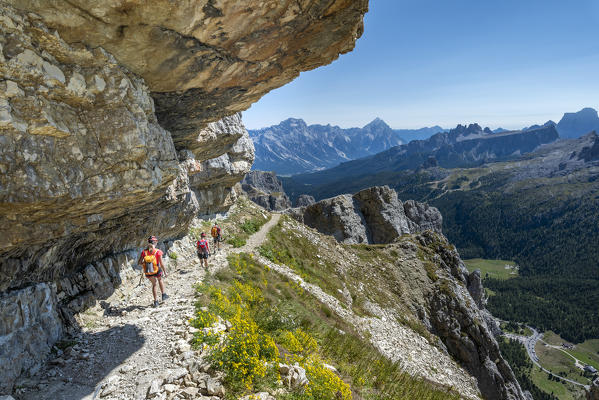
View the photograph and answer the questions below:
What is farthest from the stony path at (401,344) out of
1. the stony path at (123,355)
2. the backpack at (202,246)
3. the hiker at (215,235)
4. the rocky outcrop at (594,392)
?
the rocky outcrop at (594,392)

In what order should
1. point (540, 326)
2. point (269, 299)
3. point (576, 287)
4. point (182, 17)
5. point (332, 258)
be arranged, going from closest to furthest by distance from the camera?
point (182, 17), point (269, 299), point (332, 258), point (540, 326), point (576, 287)

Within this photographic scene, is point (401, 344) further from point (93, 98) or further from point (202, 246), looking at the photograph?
point (93, 98)

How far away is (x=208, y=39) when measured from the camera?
10461 mm

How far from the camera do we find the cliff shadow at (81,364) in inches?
351

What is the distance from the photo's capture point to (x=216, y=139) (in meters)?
25.8

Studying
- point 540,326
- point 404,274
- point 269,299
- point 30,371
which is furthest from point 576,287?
point 30,371

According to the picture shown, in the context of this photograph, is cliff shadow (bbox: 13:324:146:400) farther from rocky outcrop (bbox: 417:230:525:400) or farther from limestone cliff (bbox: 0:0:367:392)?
rocky outcrop (bbox: 417:230:525:400)

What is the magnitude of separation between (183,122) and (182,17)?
26.4 ft

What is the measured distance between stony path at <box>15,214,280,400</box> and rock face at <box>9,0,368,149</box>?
31.9 feet

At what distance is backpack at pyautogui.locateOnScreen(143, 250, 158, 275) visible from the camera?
14750 mm

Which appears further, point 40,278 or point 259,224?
point 259,224

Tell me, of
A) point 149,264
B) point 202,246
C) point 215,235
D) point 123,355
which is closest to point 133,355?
point 123,355

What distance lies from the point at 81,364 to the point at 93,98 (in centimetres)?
913

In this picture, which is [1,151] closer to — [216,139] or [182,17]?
[182,17]
